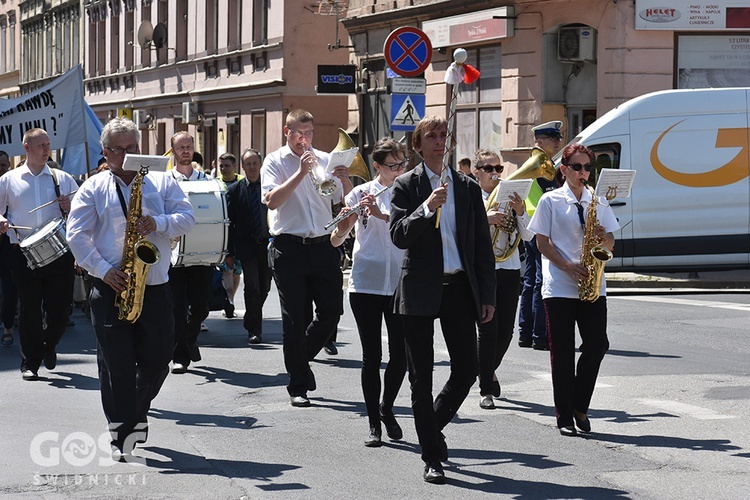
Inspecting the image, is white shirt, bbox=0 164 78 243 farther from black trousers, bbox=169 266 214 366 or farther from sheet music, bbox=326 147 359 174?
sheet music, bbox=326 147 359 174

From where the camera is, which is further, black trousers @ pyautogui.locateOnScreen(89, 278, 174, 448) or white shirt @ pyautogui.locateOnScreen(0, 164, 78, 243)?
white shirt @ pyautogui.locateOnScreen(0, 164, 78, 243)

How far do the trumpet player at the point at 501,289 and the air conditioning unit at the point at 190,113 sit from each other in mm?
31500

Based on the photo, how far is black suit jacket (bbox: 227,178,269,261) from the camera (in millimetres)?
14328

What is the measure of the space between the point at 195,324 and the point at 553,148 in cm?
344

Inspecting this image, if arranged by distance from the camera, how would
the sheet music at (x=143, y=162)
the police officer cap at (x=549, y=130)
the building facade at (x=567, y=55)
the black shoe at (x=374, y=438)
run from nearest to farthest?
the sheet music at (x=143, y=162) < the black shoe at (x=374, y=438) < the police officer cap at (x=549, y=130) < the building facade at (x=567, y=55)

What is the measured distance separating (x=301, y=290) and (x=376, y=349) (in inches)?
58.5

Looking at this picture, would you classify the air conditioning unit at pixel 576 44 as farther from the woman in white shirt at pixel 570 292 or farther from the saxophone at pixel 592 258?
the saxophone at pixel 592 258

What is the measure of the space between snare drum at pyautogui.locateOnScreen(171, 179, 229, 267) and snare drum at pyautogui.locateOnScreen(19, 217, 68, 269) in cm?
96

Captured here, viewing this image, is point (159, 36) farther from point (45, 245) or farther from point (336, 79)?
point (45, 245)

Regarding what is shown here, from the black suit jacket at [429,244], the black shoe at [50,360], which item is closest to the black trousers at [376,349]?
the black suit jacket at [429,244]

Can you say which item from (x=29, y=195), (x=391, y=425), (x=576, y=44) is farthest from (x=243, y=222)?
(x=576, y=44)

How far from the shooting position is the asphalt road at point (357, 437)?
7.31 meters

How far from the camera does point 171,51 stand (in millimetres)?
44688

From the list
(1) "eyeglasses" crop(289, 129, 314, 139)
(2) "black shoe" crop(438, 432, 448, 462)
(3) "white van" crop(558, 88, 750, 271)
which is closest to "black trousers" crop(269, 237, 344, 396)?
(1) "eyeglasses" crop(289, 129, 314, 139)
